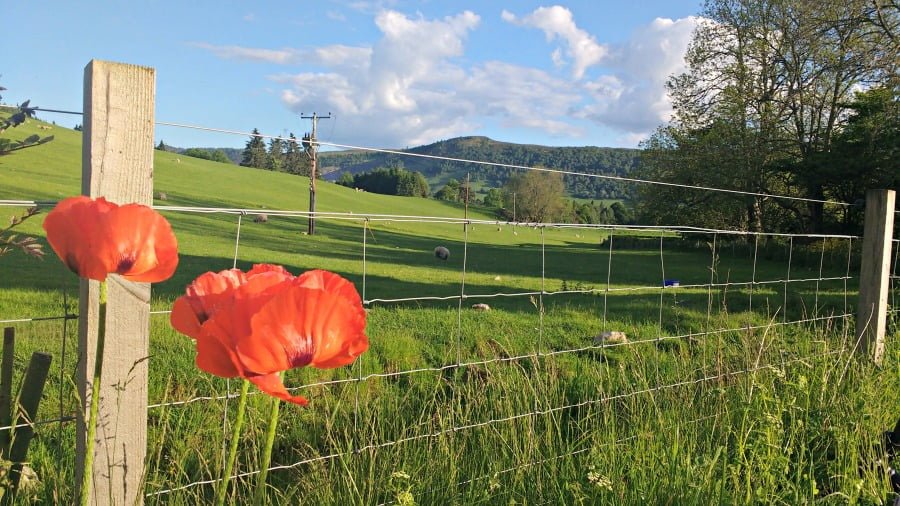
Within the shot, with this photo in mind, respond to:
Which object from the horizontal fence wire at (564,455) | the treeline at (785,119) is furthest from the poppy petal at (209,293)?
the treeline at (785,119)

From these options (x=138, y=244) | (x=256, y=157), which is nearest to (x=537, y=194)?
(x=256, y=157)

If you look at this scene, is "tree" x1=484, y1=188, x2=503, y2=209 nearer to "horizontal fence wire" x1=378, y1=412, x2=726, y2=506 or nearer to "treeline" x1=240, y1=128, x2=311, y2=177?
"treeline" x1=240, y1=128, x2=311, y2=177

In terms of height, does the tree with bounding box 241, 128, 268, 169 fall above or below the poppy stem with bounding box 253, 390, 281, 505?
above

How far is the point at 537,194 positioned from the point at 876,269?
226 feet

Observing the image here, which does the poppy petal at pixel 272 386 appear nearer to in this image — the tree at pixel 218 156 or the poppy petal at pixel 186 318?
the poppy petal at pixel 186 318

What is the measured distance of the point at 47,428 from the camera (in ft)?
11.8

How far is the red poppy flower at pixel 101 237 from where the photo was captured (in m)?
0.94

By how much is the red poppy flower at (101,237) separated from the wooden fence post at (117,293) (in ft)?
3.15

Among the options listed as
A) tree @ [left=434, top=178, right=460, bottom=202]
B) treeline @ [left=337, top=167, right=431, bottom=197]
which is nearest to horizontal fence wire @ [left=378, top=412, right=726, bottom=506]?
tree @ [left=434, top=178, right=460, bottom=202]

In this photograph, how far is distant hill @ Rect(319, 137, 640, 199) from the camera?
8950cm

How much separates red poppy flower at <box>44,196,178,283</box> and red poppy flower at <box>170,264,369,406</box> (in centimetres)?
20

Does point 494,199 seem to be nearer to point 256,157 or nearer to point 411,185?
point 411,185

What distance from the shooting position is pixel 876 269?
16.8 ft

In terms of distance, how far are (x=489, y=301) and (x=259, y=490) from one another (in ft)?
39.0
